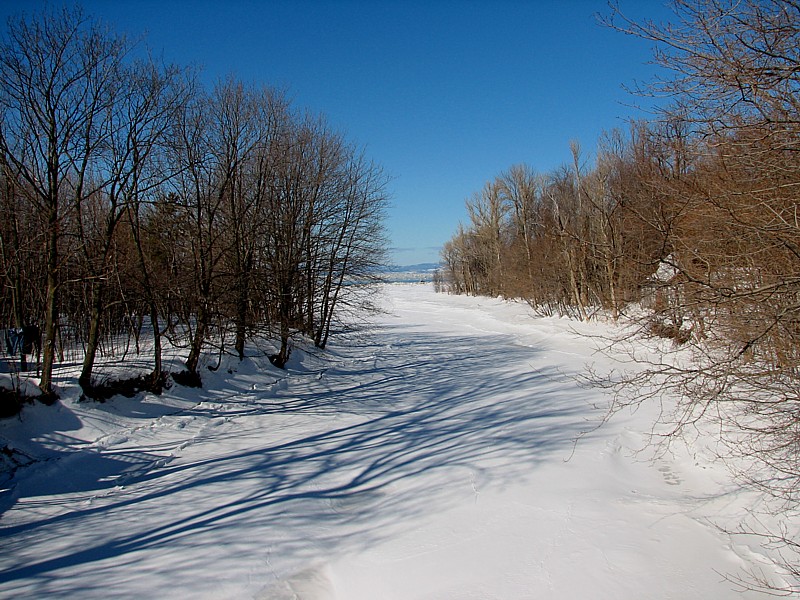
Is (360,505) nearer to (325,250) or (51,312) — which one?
(51,312)

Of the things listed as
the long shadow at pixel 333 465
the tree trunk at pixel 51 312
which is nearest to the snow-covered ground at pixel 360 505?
the long shadow at pixel 333 465

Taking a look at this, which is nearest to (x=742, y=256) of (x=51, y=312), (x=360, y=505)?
(x=360, y=505)

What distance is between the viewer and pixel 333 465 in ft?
23.9

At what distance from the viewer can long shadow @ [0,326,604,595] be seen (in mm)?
5086

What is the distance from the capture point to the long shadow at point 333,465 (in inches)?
200

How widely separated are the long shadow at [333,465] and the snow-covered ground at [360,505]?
0.03 metres

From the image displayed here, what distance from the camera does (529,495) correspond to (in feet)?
20.1

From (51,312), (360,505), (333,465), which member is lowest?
(360,505)

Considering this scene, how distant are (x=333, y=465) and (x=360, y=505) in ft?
4.20

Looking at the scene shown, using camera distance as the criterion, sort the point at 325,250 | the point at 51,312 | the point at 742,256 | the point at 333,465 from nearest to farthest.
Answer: the point at 742,256 → the point at 333,465 → the point at 51,312 → the point at 325,250

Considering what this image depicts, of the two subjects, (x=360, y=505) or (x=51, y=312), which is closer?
(x=360, y=505)

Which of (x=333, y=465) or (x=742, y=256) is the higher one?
(x=742, y=256)

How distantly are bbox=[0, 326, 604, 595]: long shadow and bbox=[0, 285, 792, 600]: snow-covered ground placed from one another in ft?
0.11

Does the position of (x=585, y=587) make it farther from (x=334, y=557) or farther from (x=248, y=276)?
(x=248, y=276)
